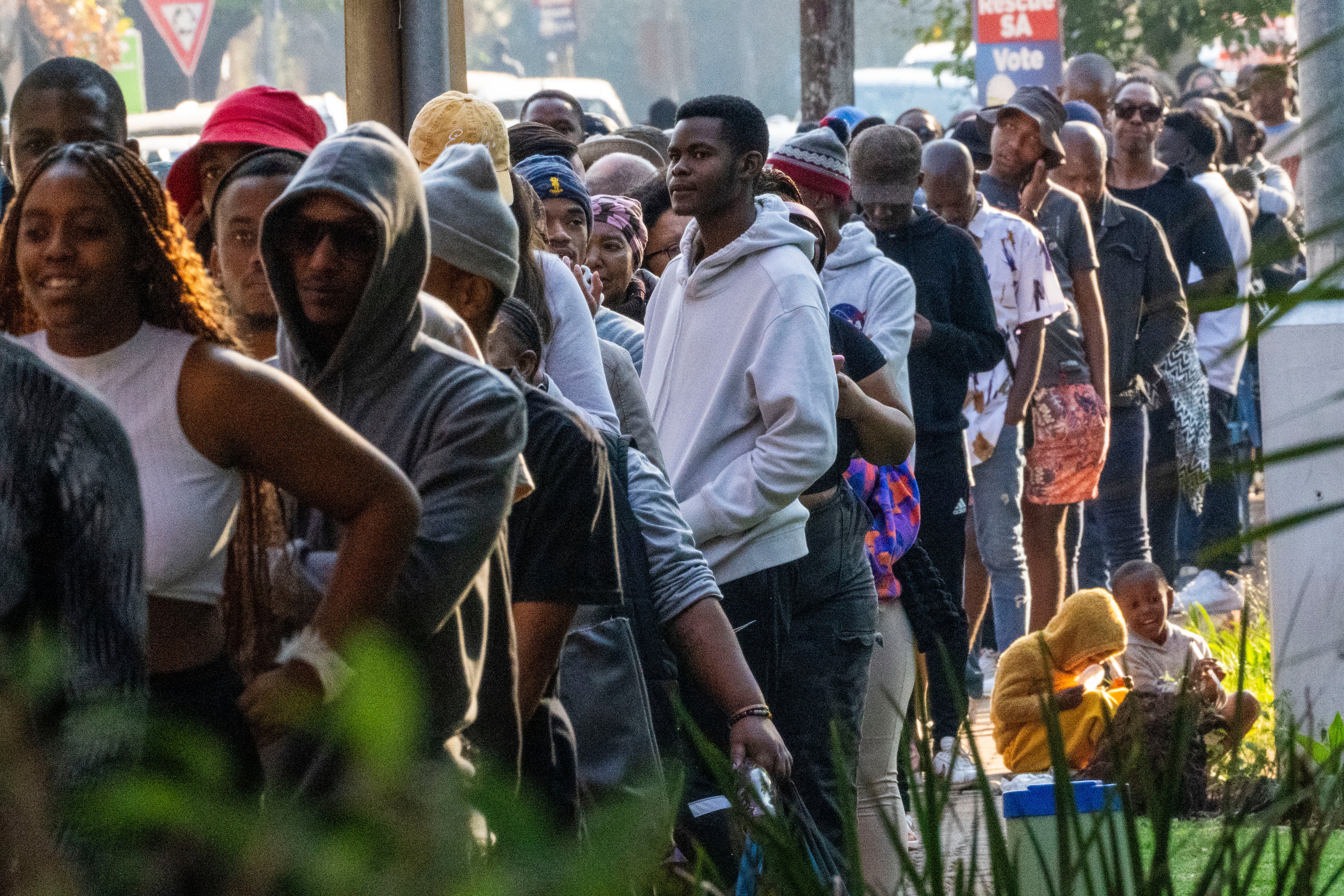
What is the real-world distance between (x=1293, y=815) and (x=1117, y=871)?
30 cm

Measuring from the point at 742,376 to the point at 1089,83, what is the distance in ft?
31.6

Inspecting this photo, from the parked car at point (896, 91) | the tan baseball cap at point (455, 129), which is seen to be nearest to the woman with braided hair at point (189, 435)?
the tan baseball cap at point (455, 129)

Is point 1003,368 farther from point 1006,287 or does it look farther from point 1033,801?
point 1033,801

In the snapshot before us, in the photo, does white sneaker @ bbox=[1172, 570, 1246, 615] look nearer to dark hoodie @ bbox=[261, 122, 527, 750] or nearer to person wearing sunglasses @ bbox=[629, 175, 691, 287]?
person wearing sunglasses @ bbox=[629, 175, 691, 287]

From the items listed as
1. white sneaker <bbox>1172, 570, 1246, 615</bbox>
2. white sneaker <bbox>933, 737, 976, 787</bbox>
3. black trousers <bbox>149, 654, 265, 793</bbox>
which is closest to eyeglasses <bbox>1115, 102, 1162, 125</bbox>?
white sneaker <bbox>1172, 570, 1246, 615</bbox>

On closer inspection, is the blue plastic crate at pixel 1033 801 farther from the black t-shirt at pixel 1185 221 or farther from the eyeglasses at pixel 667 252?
the black t-shirt at pixel 1185 221

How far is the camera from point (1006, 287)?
24.3 feet

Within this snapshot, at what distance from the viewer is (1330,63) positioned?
5.90 meters

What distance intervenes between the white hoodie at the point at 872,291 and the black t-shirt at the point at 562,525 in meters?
2.49

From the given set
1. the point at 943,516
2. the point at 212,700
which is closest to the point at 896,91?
the point at 943,516

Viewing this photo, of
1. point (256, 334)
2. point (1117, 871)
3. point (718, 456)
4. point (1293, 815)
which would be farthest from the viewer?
point (718, 456)

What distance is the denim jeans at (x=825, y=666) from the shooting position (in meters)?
4.20

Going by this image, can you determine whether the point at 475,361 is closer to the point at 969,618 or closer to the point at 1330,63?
the point at 1330,63

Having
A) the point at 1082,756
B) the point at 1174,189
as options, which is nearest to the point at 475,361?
the point at 1082,756
